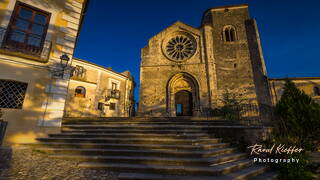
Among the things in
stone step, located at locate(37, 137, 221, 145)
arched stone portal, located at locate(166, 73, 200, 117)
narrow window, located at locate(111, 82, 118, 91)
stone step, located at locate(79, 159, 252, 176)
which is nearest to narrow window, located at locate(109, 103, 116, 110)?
narrow window, located at locate(111, 82, 118, 91)

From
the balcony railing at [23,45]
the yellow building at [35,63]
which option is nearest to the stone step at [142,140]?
the yellow building at [35,63]

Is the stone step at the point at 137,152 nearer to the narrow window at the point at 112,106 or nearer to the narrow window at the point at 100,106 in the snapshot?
the narrow window at the point at 100,106

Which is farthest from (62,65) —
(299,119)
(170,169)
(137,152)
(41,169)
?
(299,119)

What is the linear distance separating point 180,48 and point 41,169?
15131mm

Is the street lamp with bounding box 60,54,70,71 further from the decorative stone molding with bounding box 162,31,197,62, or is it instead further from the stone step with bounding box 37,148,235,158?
the decorative stone molding with bounding box 162,31,197,62

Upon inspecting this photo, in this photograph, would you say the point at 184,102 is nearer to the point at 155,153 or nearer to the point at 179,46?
the point at 179,46

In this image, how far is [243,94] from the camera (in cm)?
1337

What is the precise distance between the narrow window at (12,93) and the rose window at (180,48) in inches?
496

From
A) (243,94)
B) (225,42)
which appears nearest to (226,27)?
(225,42)

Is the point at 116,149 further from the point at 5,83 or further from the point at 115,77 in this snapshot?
the point at 115,77

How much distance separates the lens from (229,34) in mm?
16047

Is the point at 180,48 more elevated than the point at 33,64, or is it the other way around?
the point at 180,48

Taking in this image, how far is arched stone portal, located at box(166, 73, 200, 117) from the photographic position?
1380 centimetres

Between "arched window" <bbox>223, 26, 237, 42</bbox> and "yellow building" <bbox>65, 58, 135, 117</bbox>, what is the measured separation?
1354 cm
